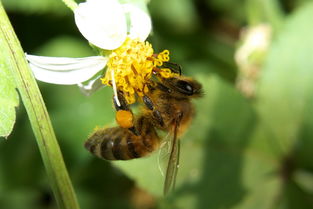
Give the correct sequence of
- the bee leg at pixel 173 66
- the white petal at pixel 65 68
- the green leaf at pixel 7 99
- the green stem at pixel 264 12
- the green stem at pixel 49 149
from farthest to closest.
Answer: the green stem at pixel 264 12 → the bee leg at pixel 173 66 → the white petal at pixel 65 68 → the green leaf at pixel 7 99 → the green stem at pixel 49 149

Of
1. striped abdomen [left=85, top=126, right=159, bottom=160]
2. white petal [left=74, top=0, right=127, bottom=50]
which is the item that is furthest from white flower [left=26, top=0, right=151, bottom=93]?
striped abdomen [left=85, top=126, right=159, bottom=160]

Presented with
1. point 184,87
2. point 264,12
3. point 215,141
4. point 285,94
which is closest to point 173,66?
point 184,87

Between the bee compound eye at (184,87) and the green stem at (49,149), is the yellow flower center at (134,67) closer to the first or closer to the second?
the bee compound eye at (184,87)

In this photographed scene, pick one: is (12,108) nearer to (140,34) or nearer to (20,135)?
(140,34)

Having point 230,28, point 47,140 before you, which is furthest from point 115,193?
point 47,140

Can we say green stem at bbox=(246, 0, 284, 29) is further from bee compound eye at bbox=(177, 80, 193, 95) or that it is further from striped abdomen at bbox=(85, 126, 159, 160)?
striped abdomen at bbox=(85, 126, 159, 160)

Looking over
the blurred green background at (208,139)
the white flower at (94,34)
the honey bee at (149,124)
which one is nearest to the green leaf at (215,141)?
the blurred green background at (208,139)

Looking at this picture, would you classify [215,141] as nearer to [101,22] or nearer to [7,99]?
[101,22]
